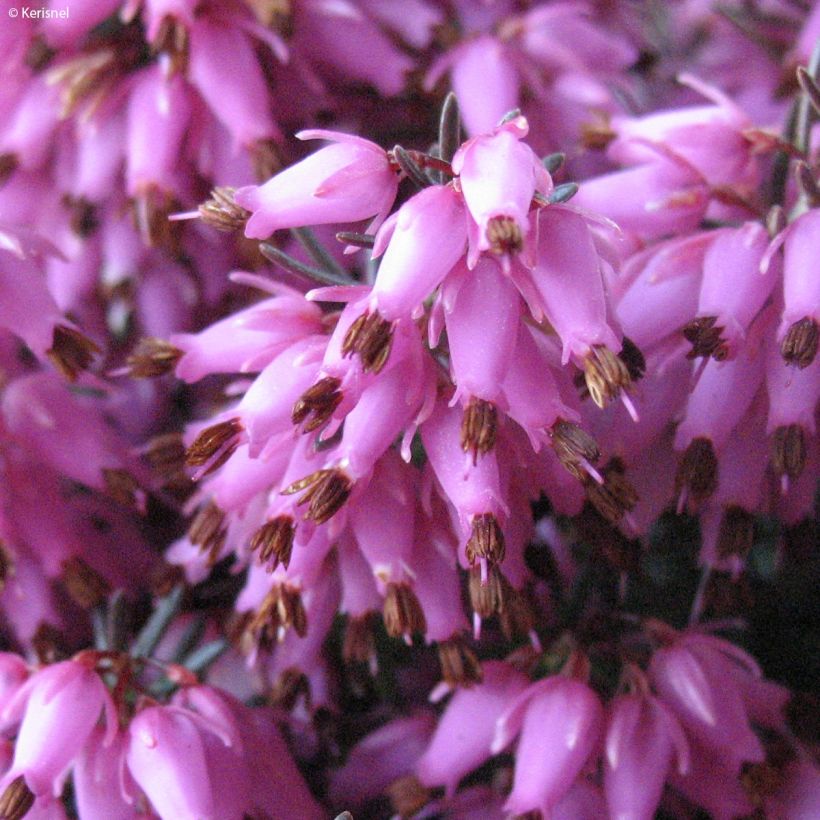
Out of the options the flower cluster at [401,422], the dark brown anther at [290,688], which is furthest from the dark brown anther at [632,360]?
the dark brown anther at [290,688]

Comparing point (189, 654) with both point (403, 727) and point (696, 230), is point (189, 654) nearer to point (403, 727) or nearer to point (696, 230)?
point (403, 727)

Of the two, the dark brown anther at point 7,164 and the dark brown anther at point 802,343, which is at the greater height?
the dark brown anther at point 7,164

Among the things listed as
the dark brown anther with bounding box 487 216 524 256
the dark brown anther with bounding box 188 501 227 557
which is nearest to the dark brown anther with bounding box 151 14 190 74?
the dark brown anther with bounding box 188 501 227 557

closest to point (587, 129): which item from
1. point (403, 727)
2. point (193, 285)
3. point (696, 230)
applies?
point (696, 230)

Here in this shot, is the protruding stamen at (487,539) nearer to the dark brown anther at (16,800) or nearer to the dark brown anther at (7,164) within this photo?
the dark brown anther at (16,800)

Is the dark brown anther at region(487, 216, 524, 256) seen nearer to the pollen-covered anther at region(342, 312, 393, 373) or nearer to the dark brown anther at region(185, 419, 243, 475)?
the pollen-covered anther at region(342, 312, 393, 373)

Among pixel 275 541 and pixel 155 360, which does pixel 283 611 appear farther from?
pixel 155 360
